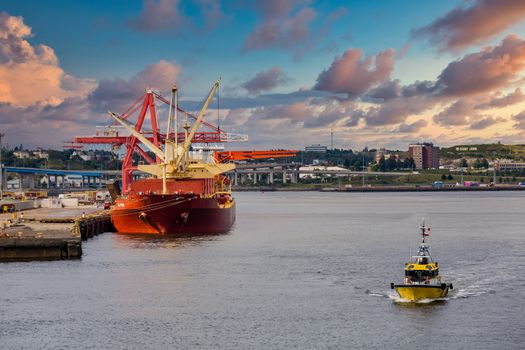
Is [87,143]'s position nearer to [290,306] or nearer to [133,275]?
[133,275]

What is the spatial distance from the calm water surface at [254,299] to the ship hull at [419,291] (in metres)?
0.80

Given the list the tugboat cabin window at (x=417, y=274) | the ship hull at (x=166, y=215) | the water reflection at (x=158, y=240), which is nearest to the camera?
the tugboat cabin window at (x=417, y=274)

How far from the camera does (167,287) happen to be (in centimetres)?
4797

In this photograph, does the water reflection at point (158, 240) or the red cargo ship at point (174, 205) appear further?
the red cargo ship at point (174, 205)

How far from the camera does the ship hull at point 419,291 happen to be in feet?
139

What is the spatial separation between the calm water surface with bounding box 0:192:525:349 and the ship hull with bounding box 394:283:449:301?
0.80m

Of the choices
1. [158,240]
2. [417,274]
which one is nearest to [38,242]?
[158,240]

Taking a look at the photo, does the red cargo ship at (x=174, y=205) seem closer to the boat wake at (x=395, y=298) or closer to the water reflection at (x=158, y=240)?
the water reflection at (x=158, y=240)

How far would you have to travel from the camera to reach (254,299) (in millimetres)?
43969

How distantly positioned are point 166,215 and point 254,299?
35.5m

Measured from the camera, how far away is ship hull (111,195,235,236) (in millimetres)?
77919

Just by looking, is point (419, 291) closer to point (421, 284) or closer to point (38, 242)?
point (421, 284)

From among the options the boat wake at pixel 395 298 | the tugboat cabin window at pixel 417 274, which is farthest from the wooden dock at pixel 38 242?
the tugboat cabin window at pixel 417 274

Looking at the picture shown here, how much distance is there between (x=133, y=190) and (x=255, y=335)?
54214mm
